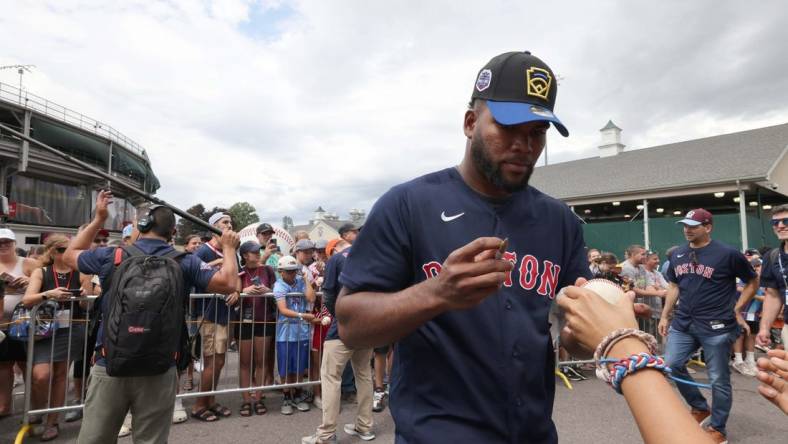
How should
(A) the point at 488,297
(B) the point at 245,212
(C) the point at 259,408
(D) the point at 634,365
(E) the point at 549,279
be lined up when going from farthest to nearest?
1. (B) the point at 245,212
2. (C) the point at 259,408
3. (E) the point at 549,279
4. (A) the point at 488,297
5. (D) the point at 634,365

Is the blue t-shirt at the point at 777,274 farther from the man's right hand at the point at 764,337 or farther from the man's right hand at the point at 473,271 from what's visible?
the man's right hand at the point at 473,271

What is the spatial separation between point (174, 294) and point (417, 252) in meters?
2.41

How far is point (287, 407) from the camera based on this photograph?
570 cm

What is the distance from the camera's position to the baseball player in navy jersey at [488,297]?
149 centimetres

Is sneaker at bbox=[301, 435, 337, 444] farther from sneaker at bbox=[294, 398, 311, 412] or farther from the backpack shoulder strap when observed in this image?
the backpack shoulder strap

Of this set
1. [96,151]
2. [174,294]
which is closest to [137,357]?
[174,294]

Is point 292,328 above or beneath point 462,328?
beneath

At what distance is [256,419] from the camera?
17.9 feet

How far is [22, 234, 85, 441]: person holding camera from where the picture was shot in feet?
15.6

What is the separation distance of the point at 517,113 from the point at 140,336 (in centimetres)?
296

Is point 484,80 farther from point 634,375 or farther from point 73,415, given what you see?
point 73,415

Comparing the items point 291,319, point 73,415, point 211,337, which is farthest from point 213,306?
point 73,415

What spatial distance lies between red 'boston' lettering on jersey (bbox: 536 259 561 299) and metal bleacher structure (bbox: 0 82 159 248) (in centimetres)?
2497

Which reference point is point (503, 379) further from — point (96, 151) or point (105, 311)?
point (96, 151)
